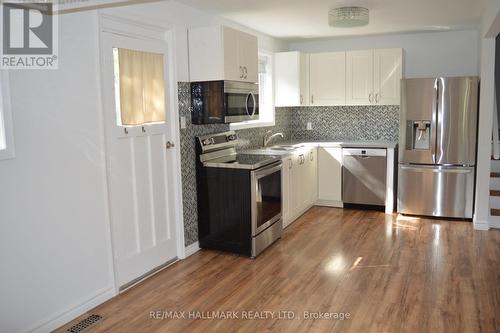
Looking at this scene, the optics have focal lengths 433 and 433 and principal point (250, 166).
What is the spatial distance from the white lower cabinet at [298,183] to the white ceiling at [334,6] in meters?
1.52

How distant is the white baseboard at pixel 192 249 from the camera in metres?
4.12

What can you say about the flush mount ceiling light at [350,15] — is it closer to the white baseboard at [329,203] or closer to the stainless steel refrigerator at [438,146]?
the stainless steel refrigerator at [438,146]

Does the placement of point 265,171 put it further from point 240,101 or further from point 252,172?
point 240,101

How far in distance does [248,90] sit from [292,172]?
3.89 feet

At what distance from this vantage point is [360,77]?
5.91 metres

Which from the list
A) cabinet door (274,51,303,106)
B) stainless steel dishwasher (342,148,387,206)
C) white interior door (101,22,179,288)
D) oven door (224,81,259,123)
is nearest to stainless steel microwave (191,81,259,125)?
oven door (224,81,259,123)

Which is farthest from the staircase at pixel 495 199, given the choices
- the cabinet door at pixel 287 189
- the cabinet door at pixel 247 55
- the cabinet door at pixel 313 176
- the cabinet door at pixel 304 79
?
the cabinet door at pixel 247 55

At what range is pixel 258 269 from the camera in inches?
148

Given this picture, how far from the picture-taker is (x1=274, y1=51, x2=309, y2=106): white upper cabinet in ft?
19.4

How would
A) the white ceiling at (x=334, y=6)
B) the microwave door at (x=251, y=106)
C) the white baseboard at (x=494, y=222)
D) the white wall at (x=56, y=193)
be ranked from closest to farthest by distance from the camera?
the white wall at (x=56, y=193), the white ceiling at (x=334, y=6), the microwave door at (x=251, y=106), the white baseboard at (x=494, y=222)

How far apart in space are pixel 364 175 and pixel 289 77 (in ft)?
5.49

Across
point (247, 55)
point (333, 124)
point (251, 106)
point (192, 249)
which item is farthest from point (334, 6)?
point (192, 249)

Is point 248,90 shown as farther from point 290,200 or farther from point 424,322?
point 424,322

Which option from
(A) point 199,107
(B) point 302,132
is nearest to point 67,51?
(A) point 199,107
